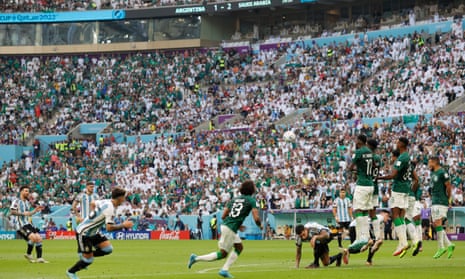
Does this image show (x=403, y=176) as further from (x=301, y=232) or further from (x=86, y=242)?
(x=86, y=242)

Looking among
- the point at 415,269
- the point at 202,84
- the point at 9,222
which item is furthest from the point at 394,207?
the point at 202,84

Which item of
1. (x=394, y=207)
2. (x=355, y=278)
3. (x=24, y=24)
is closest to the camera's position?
(x=355, y=278)

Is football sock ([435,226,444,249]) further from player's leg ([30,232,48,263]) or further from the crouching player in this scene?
player's leg ([30,232,48,263])

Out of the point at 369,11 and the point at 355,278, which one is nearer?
the point at 355,278

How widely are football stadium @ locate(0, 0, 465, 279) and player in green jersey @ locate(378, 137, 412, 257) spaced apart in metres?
4.37

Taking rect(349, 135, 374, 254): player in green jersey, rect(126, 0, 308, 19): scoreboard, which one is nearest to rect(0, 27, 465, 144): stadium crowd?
rect(126, 0, 308, 19): scoreboard

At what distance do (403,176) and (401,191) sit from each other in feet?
1.23

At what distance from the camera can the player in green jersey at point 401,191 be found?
21922 millimetres

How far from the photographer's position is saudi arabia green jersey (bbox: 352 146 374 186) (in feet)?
69.7

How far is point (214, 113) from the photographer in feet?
212

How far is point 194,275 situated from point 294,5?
52.9 m

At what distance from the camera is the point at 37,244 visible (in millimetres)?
26609

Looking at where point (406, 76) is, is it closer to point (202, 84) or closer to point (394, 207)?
point (202, 84)

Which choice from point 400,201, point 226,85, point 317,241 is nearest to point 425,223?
point 400,201
